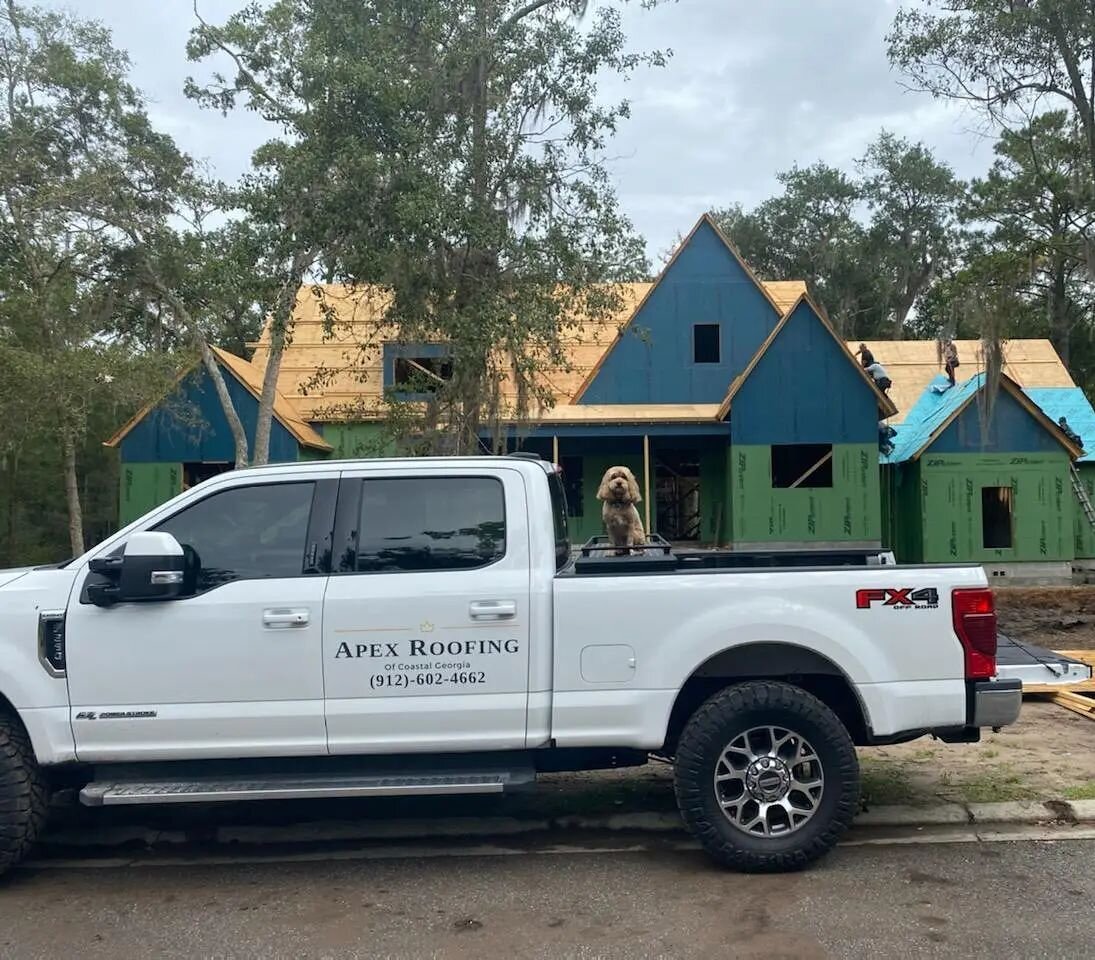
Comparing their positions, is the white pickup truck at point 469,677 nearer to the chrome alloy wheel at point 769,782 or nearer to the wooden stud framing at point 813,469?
the chrome alloy wheel at point 769,782

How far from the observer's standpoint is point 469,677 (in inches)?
194

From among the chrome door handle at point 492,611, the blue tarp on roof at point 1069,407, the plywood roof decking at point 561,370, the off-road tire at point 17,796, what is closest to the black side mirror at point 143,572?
the off-road tire at point 17,796

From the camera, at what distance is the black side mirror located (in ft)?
15.4

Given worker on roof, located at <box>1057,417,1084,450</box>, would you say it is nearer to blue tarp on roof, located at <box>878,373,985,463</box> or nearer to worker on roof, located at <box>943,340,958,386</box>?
blue tarp on roof, located at <box>878,373,985,463</box>

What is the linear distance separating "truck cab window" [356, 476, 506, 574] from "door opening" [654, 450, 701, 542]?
1850 cm

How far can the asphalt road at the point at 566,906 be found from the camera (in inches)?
167

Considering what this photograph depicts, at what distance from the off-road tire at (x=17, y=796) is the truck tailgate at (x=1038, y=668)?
4.98 m

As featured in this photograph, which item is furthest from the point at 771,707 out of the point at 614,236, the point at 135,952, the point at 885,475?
the point at 885,475

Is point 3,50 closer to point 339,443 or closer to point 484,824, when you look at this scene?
point 339,443

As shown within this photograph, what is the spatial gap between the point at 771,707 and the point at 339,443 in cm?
1771

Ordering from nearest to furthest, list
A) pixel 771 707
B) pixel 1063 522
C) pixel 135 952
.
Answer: pixel 135 952 < pixel 771 707 < pixel 1063 522

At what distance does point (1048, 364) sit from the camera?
2355 centimetres

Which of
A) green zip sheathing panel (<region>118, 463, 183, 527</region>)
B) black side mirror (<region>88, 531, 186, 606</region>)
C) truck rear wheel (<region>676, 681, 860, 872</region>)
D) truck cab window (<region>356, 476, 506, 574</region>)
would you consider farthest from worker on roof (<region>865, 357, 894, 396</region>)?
black side mirror (<region>88, 531, 186, 606</region>)

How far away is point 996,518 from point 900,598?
17.2 meters
